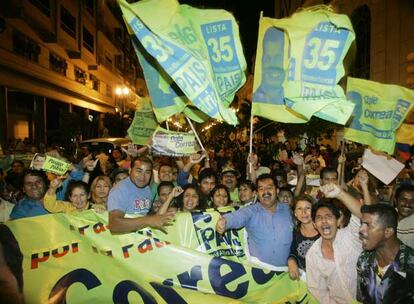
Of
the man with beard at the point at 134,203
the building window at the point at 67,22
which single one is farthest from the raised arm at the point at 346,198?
the building window at the point at 67,22

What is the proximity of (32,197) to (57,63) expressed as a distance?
22035 mm


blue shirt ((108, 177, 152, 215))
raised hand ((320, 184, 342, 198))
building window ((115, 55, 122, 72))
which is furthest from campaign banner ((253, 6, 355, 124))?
building window ((115, 55, 122, 72))

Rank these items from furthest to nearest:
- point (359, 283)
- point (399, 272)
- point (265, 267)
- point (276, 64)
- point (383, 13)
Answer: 1. point (383, 13)
2. point (276, 64)
3. point (265, 267)
4. point (359, 283)
5. point (399, 272)

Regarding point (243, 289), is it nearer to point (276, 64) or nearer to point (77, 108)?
point (276, 64)

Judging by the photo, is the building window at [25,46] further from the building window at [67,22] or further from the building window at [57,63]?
the building window at [67,22]

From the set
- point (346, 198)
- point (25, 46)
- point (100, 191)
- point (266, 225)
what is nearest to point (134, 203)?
point (100, 191)

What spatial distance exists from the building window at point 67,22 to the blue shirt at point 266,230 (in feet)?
78.6

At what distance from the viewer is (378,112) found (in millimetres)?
5852

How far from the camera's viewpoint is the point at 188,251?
4.46 metres

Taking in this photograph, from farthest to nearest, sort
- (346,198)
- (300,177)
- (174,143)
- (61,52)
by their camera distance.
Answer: (61,52)
(300,177)
(174,143)
(346,198)

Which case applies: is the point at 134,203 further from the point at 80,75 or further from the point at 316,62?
the point at 80,75

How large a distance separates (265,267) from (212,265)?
0.62m

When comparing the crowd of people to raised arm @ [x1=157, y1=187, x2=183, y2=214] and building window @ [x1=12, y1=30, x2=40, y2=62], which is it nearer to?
raised arm @ [x1=157, y1=187, x2=183, y2=214]

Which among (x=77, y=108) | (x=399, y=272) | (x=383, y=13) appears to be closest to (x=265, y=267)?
(x=399, y=272)
